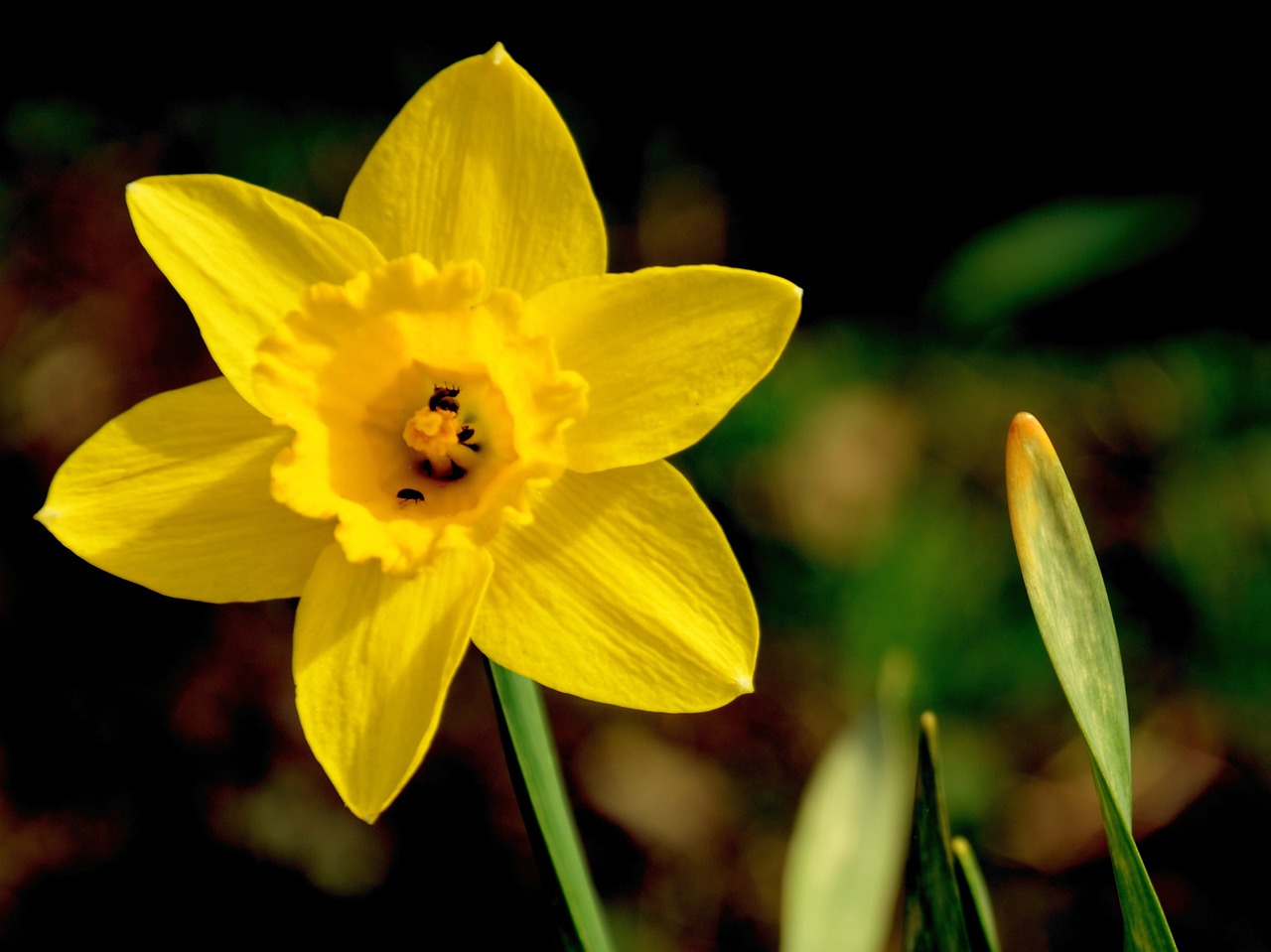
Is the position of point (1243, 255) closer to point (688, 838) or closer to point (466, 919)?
point (688, 838)

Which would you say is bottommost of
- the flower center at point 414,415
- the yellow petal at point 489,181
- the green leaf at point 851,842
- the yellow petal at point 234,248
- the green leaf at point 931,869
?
the green leaf at point 851,842

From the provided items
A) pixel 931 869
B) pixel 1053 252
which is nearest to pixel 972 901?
Answer: pixel 931 869

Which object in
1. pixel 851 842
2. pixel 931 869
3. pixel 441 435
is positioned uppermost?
pixel 441 435

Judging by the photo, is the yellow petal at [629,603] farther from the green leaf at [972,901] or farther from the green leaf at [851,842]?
the green leaf at [851,842]

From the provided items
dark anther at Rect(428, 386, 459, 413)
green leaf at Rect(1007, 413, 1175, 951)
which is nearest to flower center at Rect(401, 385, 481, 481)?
dark anther at Rect(428, 386, 459, 413)

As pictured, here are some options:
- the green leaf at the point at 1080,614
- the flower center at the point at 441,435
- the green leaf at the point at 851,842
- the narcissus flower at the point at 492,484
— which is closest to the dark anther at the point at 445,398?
the flower center at the point at 441,435

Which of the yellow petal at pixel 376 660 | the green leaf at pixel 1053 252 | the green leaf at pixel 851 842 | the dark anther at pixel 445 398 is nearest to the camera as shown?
the yellow petal at pixel 376 660

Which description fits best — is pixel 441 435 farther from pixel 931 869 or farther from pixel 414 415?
pixel 931 869
